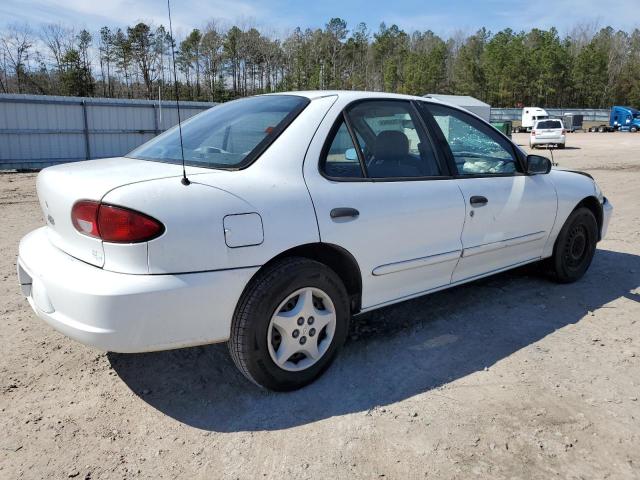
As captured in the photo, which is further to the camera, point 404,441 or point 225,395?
point 225,395

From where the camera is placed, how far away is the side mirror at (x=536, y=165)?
4.00 meters

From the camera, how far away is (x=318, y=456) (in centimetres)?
229

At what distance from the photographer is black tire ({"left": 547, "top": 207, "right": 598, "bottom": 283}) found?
4.47 meters

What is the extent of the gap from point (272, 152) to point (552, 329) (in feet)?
8.02

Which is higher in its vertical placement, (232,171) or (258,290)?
(232,171)

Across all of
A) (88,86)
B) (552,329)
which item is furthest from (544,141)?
(88,86)

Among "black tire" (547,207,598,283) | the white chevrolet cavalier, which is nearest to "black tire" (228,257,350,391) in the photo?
the white chevrolet cavalier

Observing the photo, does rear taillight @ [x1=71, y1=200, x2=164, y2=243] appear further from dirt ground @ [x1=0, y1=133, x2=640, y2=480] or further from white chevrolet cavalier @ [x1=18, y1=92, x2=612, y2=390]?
dirt ground @ [x1=0, y1=133, x2=640, y2=480]

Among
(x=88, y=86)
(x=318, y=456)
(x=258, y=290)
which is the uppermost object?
(x=88, y=86)

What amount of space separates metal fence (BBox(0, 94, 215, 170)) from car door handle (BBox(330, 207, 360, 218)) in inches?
551

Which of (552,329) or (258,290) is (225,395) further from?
(552,329)

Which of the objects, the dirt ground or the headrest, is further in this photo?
the headrest

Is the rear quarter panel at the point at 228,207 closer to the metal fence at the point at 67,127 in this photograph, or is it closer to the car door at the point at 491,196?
the car door at the point at 491,196

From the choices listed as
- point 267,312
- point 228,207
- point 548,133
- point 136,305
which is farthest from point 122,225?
point 548,133
